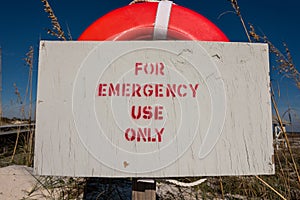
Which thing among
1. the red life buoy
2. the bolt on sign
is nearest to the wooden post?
the bolt on sign

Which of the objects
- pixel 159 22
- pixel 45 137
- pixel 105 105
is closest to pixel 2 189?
pixel 45 137

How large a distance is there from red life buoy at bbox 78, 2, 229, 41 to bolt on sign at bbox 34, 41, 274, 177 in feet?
1.07

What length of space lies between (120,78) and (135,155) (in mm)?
204

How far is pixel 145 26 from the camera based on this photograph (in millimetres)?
1141

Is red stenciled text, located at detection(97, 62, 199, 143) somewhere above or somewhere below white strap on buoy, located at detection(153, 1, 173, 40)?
below

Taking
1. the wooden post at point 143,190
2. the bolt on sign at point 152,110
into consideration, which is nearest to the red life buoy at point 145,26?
the bolt on sign at point 152,110

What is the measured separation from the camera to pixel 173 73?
0.81 m

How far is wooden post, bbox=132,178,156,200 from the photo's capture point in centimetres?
86

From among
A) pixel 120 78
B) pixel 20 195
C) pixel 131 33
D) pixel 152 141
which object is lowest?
pixel 20 195

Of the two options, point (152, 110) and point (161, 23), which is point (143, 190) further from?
point (161, 23)

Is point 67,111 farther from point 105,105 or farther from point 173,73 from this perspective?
point 173,73

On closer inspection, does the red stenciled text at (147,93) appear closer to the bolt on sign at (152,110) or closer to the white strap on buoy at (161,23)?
the bolt on sign at (152,110)

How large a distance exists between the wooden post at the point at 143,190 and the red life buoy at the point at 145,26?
527 mm

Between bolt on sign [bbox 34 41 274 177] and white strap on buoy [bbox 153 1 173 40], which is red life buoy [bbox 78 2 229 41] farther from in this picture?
bolt on sign [bbox 34 41 274 177]
